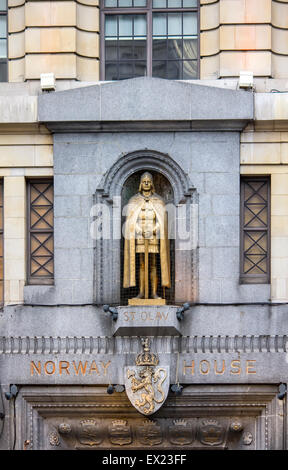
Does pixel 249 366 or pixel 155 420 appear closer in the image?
pixel 249 366

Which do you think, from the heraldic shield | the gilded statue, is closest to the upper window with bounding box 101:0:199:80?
the gilded statue

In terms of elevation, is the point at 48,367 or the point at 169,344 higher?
the point at 169,344

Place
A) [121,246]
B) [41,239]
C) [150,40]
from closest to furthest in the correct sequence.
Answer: [121,246] < [41,239] < [150,40]

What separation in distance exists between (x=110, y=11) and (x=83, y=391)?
340 inches

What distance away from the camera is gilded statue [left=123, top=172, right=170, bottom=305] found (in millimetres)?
32188

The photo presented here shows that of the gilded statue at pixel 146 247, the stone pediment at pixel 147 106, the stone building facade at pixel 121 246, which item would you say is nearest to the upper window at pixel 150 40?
the stone building facade at pixel 121 246

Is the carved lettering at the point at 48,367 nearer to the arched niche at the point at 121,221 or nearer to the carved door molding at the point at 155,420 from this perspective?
the carved door molding at the point at 155,420

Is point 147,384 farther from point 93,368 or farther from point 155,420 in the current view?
point 93,368

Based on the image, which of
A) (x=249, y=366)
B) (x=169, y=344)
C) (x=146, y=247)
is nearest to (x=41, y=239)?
(x=146, y=247)

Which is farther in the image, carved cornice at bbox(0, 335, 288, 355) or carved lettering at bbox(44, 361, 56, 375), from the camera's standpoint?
carved lettering at bbox(44, 361, 56, 375)

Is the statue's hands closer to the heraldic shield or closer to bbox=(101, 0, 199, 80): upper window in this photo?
the heraldic shield

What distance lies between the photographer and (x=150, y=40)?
1332 inches

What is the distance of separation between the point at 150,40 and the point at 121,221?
4.31 metres

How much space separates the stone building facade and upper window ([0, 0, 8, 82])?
750mm
